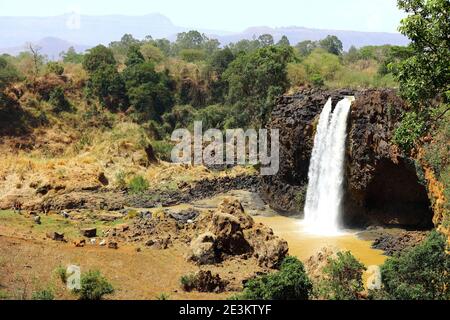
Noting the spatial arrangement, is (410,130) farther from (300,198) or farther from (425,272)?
(300,198)

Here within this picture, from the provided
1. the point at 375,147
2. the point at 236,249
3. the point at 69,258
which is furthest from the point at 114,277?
the point at 375,147

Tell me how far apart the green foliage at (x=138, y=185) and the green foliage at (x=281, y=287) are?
23155mm

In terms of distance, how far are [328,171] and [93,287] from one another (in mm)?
16613

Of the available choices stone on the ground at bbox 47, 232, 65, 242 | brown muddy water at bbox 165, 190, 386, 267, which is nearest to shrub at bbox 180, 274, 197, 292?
brown muddy water at bbox 165, 190, 386, 267

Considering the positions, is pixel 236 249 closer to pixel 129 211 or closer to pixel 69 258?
pixel 69 258

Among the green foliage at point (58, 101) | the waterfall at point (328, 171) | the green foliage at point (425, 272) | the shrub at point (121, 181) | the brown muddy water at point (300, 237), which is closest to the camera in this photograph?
the green foliage at point (425, 272)

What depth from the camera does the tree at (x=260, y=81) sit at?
45.3 meters

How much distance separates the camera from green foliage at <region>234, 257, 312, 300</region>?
1354 centimetres

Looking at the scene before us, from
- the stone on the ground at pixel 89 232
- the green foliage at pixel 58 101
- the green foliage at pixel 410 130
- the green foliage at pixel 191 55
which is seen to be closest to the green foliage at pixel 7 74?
the green foliage at pixel 58 101

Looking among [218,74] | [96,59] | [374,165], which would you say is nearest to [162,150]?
[96,59]

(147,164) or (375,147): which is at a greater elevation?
(375,147)

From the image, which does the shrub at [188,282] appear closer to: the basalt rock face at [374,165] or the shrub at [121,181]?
the basalt rock face at [374,165]

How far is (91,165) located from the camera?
38781 millimetres

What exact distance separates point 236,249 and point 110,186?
1796 cm
